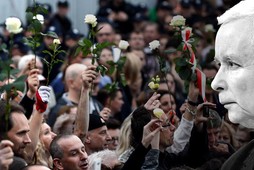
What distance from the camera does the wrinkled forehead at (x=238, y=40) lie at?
5.30 metres

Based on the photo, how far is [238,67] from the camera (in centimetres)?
535

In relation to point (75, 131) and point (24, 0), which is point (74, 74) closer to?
point (75, 131)

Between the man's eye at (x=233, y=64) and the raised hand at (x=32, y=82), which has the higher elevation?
the man's eye at (x=233, y=64)

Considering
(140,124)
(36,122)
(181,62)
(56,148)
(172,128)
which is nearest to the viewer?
(36,122)

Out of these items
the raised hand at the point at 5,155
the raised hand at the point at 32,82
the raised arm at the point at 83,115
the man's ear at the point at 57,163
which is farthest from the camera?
the raised arm at the point at 83,115

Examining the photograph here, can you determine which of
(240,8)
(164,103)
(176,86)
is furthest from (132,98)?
(240,8)

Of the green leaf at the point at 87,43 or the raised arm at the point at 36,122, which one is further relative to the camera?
the green leaf at the point at 87,43

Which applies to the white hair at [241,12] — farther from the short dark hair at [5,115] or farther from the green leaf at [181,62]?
the green leaf at [181,62]

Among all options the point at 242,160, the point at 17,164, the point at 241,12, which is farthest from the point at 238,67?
the point at 17,164

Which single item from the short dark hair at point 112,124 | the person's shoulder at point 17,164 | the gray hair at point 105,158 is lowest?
the short dark hair at point 112,124

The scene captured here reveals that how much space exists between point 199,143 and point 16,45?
23.4 feet

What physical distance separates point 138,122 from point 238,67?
3191 mm

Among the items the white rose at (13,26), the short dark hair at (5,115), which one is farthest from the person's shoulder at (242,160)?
the white rose at (13,26)

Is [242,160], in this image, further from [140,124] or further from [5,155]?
[140,124]
